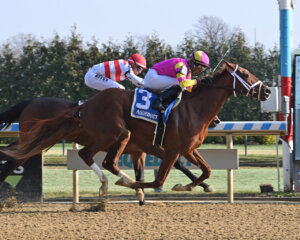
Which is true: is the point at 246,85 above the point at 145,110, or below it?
above

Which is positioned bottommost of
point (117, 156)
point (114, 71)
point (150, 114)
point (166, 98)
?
point (117, 156)

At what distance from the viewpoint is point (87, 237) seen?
4.98 metres

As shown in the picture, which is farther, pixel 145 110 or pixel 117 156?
pixel 117 156

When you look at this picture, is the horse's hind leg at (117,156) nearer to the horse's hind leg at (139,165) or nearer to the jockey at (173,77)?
the jockey at (173,77)

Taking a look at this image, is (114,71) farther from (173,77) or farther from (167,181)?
(167,181)

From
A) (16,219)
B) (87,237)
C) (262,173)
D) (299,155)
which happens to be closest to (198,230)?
(87,237)

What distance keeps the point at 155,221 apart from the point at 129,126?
1205 mm

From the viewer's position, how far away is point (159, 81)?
22.1 feet

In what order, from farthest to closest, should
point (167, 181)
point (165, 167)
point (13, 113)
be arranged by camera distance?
point (167, 181) < point (13, 113) < point (165, 167)

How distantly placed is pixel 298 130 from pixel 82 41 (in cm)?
999

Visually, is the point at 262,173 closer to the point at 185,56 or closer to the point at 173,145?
the point at 185,56

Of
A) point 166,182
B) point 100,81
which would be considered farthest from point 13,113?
point 166,182

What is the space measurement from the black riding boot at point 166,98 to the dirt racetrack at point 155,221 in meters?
1.20

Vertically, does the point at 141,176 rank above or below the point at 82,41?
below
